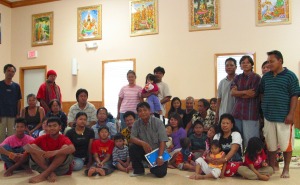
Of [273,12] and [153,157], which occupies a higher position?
[273,12]

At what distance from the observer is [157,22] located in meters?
7.41

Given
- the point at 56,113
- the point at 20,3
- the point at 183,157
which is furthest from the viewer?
the point at 20,3

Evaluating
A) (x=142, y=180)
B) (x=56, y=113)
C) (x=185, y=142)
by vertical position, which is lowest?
(x=142, y=180)

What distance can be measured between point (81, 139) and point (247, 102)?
227 centimetres

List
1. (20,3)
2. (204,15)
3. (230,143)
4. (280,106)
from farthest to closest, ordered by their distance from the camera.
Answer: (20,3)
(204,15)
(230,143)
(280,106)

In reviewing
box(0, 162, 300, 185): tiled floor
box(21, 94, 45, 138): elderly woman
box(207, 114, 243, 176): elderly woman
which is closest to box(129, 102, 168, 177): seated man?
box(0, 162, 300, 185): tiled floor

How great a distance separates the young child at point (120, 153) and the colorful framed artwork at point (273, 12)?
461 cm

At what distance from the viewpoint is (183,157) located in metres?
4.09

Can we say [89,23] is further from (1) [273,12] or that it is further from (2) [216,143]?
(2) [216,143]

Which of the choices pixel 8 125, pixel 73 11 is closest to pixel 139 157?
pixel 8 125

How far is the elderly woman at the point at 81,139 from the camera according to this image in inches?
158

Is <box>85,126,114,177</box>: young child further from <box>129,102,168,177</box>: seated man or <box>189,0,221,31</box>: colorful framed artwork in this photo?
<box>189,0,221,31</box>: colorful framed artwork

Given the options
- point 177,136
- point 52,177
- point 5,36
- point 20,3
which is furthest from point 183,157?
point 20,3

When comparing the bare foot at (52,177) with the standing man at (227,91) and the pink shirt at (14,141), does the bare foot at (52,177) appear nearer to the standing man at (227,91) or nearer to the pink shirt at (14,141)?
the pink shirt at (14,141)
